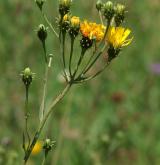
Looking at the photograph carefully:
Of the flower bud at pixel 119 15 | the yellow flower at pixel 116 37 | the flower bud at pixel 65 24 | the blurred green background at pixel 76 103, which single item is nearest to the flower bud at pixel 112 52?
the yellow flower at pixel 116 37

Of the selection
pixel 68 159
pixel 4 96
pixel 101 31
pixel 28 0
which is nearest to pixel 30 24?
pixel 28 0

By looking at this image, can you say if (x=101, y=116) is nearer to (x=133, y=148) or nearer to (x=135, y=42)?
(x=133, y=148)

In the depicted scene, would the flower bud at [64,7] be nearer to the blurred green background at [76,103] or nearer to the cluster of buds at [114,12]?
the cluster of buds at [114,12]

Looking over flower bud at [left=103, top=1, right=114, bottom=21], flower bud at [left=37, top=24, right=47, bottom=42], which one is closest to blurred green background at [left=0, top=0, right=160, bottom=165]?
flower bud at [left=37, top=24, right=47, bottom=42]

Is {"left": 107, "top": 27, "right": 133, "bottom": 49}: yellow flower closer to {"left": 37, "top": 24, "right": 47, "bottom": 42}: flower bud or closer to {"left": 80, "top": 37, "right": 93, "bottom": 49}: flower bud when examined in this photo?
Result: {"left": 80, "top": 37, "right": 93, "bottom": 49}: flower bud

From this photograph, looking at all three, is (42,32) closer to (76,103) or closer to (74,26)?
(74,26)

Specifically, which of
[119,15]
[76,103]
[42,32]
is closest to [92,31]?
[119,15]

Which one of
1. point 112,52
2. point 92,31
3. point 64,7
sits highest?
point 64,7
